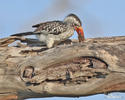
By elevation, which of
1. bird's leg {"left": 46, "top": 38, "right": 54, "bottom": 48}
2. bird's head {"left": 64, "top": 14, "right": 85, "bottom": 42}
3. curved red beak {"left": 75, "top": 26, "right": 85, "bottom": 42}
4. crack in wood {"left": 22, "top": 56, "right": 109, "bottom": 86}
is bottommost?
crack in wood {"left": 22, "top": 56, "right": 109, "bottom": 86}

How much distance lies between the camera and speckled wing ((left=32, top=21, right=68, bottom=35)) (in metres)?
6.72

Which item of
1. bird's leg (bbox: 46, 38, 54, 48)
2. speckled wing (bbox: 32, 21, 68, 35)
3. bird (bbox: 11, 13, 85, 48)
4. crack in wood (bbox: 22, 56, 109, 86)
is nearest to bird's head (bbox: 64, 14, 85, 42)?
bird (bbox: 11, 13, 85, 48)

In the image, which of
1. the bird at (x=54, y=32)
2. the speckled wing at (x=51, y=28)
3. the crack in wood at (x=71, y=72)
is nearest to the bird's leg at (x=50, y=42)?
the bird at (x=54, y=32)

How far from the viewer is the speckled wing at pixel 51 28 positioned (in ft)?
22.1

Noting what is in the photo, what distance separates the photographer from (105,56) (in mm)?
4863

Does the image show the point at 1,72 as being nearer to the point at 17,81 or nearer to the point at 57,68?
the point at 17,81

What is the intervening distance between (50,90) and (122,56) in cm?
142

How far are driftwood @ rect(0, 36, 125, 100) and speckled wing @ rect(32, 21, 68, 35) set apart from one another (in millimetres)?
1341

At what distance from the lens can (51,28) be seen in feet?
22.2

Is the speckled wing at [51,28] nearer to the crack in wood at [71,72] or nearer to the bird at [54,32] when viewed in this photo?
the bird at [54,32]

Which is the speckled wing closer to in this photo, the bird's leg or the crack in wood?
the bird's leg

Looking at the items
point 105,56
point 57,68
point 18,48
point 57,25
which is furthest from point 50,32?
point 105,56

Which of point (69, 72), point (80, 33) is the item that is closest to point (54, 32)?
point (80, 33)

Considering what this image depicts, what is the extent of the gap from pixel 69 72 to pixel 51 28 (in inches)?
79.5
